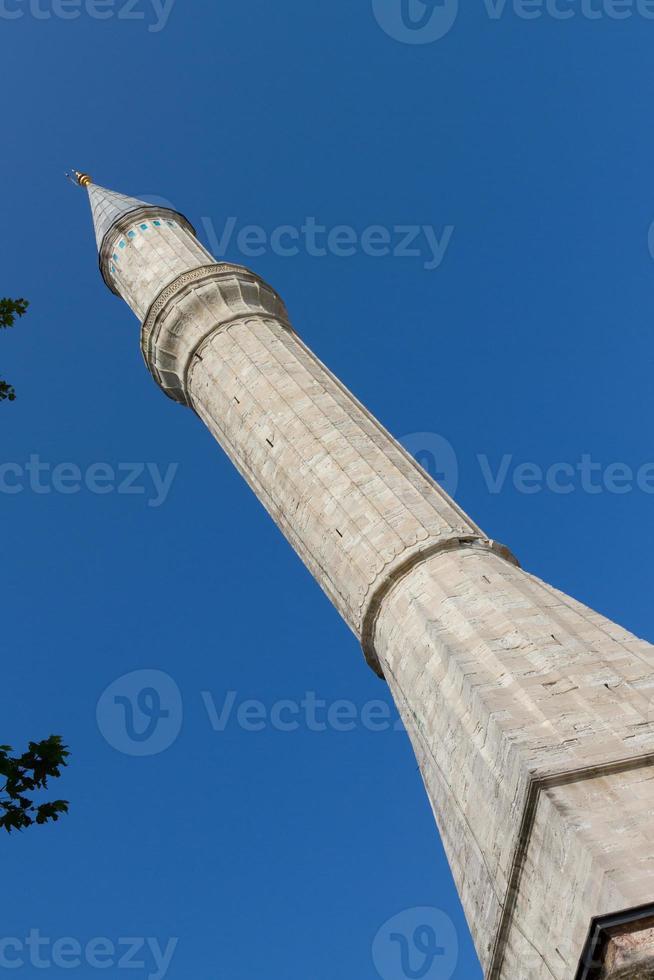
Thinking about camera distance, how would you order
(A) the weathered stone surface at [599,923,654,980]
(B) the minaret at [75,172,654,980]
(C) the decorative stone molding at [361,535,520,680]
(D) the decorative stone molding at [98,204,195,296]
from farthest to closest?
(D) the decorative stone molding at [98,204,195,296]
(C) the decorative stone molding at [361,535,520,680]
(B) the minaret at [75,172,654,980]
(A) the weathered stone surface at [599,923,654,980]

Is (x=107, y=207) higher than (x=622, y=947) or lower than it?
higher

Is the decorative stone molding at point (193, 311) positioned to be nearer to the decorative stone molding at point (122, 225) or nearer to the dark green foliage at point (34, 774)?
the decorative stone molding at point (122, 225)

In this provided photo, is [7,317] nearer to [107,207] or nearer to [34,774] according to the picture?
[34,774]

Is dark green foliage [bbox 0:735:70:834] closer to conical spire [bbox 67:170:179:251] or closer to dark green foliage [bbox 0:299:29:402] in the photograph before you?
dark green foliage [bbox 0:299:29:402]

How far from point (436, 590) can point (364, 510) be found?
1.70 m

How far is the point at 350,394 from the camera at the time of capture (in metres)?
13.0

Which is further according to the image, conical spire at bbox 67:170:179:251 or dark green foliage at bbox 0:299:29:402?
conical spire at bbox 67:170:179:251

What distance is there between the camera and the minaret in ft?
21.0

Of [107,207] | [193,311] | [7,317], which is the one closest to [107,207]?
[107,207]

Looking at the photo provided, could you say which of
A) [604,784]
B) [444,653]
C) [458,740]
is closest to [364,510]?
[444,653]

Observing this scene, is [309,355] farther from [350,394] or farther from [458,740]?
[458,740]

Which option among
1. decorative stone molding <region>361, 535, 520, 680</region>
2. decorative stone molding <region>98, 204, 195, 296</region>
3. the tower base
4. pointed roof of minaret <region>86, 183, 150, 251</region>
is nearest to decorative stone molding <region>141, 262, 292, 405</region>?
decorative stone molding <region>98, 204, 195, 296</region>

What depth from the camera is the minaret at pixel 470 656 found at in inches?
251

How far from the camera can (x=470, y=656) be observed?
8375 mm
